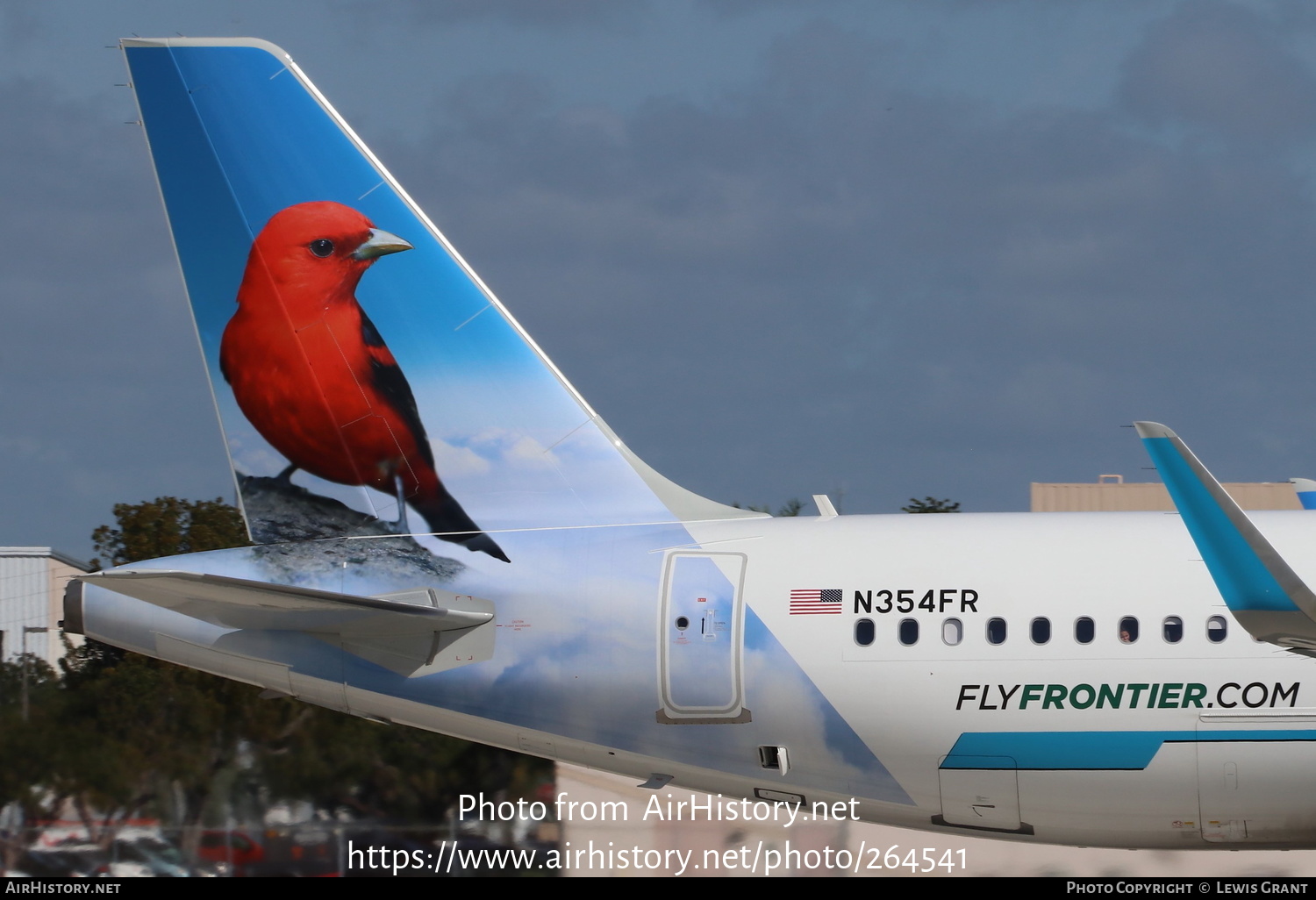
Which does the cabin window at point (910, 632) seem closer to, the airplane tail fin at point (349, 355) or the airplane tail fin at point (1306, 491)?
the airplane tail fin at point (349, 355)

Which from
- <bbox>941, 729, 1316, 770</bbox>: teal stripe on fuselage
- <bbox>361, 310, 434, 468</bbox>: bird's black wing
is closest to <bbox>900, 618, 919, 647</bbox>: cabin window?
<bbox>941, 729, 1316, 770</bbox>: teal stripe on fuselage

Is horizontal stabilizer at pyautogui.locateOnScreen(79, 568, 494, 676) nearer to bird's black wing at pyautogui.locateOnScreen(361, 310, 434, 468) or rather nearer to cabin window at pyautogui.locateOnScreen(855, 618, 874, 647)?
bird's black wing at pyautogui.locateOnScreen(361, 310, 434, 468)

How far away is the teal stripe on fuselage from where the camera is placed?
11.1 m

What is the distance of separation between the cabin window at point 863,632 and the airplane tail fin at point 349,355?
5.43 ft

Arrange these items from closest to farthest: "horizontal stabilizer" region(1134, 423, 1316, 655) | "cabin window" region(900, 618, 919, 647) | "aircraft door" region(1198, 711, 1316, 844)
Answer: "horizontal stabilizer" region(1134, 423, 1316, 655), "aircraft door" region(1198, 711, 1316, 844), "cabin window" region(900, 618, 919, 647)

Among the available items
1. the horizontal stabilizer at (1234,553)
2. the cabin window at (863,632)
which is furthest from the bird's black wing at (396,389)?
the horizontal stabilizer at (1234,553)

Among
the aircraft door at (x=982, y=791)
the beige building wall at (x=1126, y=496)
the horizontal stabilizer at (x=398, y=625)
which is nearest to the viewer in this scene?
the aircraft door at (x=982, y=791)

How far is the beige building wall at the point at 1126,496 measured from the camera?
84.2ft

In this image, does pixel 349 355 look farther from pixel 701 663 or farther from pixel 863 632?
pixel 863 632

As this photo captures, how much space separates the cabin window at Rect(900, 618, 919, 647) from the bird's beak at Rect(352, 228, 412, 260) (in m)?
5.31

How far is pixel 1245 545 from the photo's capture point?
9.57m

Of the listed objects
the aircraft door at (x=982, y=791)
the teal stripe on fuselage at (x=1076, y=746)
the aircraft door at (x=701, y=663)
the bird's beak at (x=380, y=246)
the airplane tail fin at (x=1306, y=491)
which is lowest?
the aircraft door at (x=982, y=791)

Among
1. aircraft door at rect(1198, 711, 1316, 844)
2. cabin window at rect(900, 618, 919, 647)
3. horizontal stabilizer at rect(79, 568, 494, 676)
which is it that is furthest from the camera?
horizontal stabilizer at rect(79, 568, 494, 676)

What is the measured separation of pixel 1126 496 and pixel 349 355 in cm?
1734
